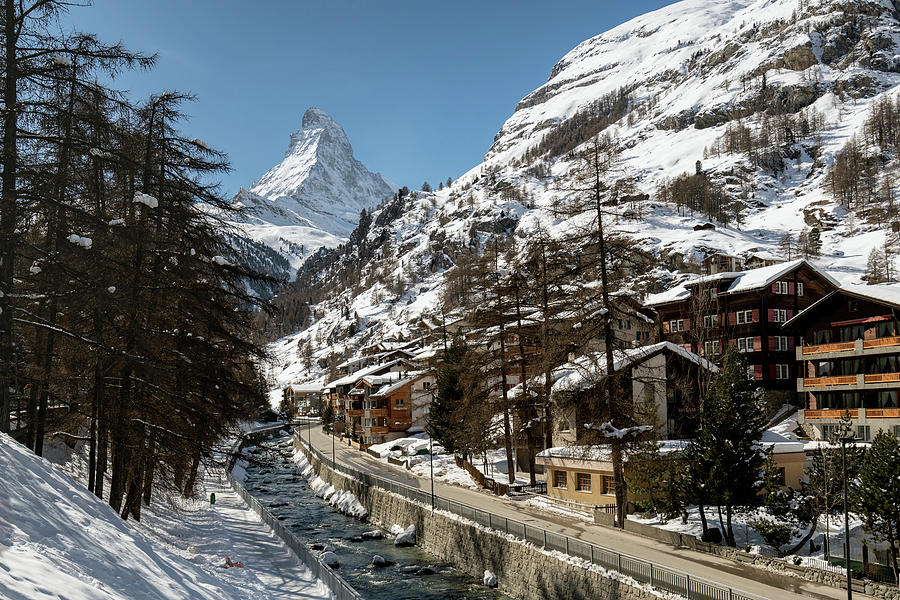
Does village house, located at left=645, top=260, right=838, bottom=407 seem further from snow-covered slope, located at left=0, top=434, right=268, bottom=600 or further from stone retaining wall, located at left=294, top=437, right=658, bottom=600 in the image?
snow-covered slope, located at left=0, top=434, right=268, bottom=600

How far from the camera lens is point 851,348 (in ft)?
138

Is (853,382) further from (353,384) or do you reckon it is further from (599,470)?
(353,384)

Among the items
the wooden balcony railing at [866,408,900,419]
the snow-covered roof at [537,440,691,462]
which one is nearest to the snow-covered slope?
the snow-covered roof at [537,440,691,462]

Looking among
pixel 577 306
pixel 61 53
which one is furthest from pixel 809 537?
pixel 61 53

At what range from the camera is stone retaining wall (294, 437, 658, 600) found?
21844 millimetres

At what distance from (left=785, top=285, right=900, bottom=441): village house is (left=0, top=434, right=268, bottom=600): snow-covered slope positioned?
3815cm

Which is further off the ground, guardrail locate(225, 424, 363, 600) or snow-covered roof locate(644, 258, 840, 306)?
snow-covered roof locate(644, 258, 840, 306)

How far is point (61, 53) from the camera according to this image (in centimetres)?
1292

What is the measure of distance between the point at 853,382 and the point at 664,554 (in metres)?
25.7

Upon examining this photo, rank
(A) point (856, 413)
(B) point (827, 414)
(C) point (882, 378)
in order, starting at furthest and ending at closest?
(B) point (827, 414), (A) point (856, 413), (C) point (882, 378)

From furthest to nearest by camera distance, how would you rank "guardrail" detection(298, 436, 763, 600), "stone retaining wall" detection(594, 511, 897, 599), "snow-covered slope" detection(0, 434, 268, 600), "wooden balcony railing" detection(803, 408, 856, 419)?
"wooden balcony railing" detection(803, 408, 856, 419) → "stone retaining wall" detection(594, 511, 897, 599) → "guardrail" detection(298, 436, 763, 600) → "snow-covered slope" detection(0, 434, 268, 600)

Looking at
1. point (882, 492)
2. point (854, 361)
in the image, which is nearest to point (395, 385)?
point (854, 361)

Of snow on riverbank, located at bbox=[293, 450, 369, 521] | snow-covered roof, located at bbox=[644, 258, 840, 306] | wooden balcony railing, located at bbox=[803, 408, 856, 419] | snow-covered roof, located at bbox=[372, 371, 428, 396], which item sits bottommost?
snow on riverbank, located at bbox=[293, 450, 369, 521]

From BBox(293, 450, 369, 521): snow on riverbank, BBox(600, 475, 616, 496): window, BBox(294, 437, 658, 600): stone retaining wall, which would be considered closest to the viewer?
BBox(294, 437, 658, 600): stone retaining wall
